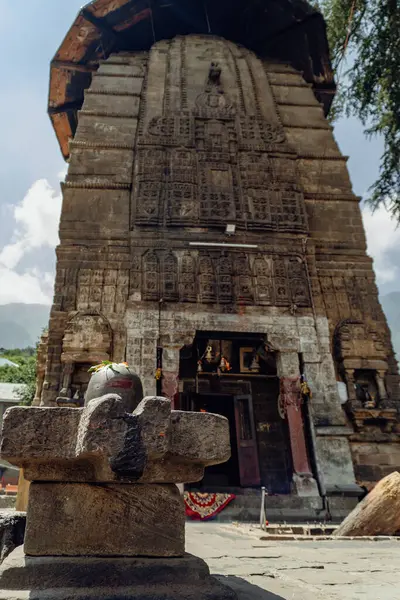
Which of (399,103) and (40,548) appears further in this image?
(399,103)

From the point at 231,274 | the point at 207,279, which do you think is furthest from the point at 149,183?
the point at 231,274

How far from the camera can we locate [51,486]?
7.81 feet

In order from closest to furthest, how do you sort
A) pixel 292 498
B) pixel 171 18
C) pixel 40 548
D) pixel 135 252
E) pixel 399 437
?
1. pixel 40 548
2. pixel 292 498
3. pixel 399 437
4. pixel 135 252
5. pixel 171 18

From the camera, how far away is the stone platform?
199cm

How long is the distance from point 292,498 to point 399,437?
2.87 meters

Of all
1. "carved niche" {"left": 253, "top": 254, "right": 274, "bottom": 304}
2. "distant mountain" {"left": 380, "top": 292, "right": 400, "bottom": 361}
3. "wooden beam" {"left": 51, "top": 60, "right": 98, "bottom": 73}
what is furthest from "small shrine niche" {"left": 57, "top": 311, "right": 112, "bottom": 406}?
"distant mountain" {"left": 380, "top": 292, "right": 400, "bottom": 361}

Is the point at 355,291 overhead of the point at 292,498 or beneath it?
overhead

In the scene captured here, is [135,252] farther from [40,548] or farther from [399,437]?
[40,548]

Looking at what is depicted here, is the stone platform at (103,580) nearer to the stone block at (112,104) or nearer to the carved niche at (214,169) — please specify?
the carved niche at (214,169)

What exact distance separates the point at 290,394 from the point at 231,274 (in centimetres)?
310

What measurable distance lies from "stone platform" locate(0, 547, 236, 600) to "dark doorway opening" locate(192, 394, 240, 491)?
948cm

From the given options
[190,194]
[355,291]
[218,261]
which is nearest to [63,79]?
[190,194]

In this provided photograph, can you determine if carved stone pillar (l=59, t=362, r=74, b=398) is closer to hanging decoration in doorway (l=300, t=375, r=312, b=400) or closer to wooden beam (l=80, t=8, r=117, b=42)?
hanging decoration in doorway (l=300, t=375, r=312, b=400)

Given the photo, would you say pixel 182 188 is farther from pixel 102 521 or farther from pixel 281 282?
pixel 102 521
